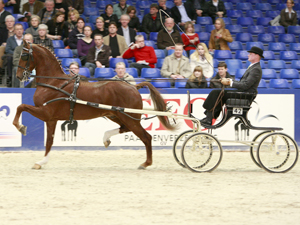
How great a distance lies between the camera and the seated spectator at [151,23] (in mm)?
11406

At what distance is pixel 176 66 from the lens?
31.7 feet

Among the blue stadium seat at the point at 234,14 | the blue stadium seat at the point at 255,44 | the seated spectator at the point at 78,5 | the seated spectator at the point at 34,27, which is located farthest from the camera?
the blue stadium seat at the point at 234,14

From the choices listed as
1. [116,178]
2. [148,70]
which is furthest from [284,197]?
[148,70]

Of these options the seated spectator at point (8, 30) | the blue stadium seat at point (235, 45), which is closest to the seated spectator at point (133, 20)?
the blue stadium seat at point (235, 45)

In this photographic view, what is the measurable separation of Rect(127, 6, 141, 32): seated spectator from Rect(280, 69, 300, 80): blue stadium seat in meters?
3.64

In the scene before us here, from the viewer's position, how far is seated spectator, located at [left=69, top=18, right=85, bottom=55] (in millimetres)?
10352

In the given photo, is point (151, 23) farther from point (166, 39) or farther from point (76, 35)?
point (76, 35)

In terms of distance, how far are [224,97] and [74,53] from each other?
4.79m

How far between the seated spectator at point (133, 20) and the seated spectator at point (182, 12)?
41.8 inches

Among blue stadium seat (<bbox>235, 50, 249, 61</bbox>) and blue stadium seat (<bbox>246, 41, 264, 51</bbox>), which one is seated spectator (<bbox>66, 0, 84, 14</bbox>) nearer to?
blue stadium seat (<bbox>235, 50, 249, 61</bbox>)

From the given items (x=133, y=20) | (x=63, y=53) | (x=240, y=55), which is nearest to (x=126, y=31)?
(x=133, y=20)

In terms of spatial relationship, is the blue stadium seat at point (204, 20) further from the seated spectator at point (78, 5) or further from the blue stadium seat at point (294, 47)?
the seated spectator at point (78, 5)

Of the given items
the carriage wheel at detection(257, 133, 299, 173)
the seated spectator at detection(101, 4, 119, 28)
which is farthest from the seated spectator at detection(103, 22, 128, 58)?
the carriage wheel at detection(257, 133, 299, 173)

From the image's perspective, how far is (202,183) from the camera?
19.1 ft
